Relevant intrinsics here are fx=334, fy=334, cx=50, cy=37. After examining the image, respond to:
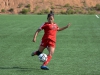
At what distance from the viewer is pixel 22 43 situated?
603 inches

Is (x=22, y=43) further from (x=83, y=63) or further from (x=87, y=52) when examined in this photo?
(x=83, y=63)

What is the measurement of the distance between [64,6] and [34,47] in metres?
66.1

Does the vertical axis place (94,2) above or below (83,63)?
below

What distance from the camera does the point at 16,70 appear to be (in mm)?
9031

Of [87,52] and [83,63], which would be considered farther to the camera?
[87,52]

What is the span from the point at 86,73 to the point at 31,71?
1.46 meters

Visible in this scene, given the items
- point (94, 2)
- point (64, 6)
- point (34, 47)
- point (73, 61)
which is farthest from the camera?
point (94, 2)

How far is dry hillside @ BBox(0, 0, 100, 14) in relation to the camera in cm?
7654

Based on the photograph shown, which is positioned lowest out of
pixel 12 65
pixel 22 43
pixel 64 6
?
pixel 64 6

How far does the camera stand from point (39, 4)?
265 feet

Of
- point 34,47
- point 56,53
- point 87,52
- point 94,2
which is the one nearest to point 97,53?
point 87,52

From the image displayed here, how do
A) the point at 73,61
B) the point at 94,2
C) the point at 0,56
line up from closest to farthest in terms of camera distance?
1. the point at 73,61
2. the point at 0,56
3. the point at 94,2

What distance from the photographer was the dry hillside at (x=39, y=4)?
7654 cm

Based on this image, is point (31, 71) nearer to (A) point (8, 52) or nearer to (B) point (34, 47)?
(A) point (8, 52)
